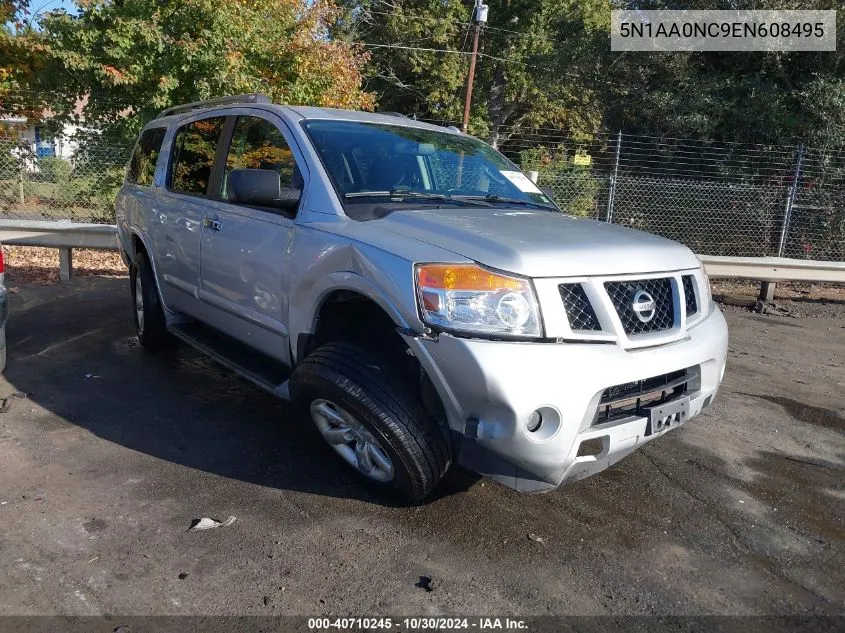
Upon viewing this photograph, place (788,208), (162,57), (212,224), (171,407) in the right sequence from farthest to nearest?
1. (788,208)
2. (162,57)
3. (171,407)
4. (212,224)

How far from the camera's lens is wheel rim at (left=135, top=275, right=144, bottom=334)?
571cm

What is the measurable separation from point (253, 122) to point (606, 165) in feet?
27.4

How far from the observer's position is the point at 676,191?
35.9ft

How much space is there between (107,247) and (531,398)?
24.8 feet

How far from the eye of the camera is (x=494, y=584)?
2762mm

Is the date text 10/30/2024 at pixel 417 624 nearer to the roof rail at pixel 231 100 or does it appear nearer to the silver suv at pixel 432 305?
the silver suv at pixel 432 305

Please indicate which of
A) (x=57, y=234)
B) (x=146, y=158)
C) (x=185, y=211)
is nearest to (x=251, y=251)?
(x=185, y=211)

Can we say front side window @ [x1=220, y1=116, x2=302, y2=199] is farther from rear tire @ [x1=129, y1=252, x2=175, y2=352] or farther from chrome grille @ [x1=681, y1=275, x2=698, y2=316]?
chrome grille @ [x1=681, y1=275, x2=698, y2=316]

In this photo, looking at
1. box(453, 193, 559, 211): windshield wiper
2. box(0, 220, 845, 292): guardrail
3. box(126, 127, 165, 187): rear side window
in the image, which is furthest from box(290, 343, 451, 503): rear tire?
box(0, 220, 845, 292): guardrail

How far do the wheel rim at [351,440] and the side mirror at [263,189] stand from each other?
3.54 ft

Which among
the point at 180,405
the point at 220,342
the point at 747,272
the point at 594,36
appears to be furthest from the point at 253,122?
the point at 594,36

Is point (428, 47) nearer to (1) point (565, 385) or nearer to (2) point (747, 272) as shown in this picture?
Result: (2) point (747, 272)

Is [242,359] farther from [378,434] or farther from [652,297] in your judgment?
[652,297]

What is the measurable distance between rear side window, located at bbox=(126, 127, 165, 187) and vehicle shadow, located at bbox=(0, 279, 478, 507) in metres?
1.45
